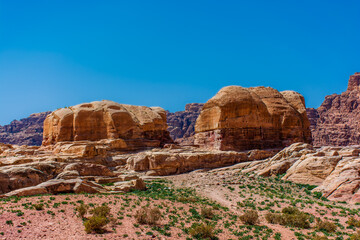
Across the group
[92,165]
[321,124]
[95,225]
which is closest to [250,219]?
[95,225]

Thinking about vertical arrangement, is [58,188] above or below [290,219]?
above

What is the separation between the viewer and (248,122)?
34.9 metres

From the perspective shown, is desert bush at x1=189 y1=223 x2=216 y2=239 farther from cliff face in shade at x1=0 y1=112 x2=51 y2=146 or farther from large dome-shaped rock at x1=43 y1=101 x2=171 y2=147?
cliff face in shade at x1=0 y1=112 x2=51 y2=146

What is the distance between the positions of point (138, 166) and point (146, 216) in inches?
626

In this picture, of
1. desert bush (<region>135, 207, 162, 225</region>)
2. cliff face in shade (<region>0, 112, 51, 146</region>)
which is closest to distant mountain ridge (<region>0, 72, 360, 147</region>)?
cliff face in shade (<region>0, 112, 51, 146</region>)

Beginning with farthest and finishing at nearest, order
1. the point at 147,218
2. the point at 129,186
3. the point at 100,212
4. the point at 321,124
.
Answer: the point at 321,124, the point at 129,186, the point at 147,218, the point at 100,212

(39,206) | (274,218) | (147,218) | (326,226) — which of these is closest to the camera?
(39,206)

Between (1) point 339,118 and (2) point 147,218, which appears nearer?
(2) point 147,218

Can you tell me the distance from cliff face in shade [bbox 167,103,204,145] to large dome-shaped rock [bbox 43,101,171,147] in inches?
2669

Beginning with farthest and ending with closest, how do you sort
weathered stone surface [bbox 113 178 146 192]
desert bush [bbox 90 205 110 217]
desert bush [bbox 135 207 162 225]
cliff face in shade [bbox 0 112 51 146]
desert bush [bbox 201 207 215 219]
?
1. cliff face in shade [bbox 0 112 51 146]
2. weathered stone surface [bbox 113 178 146 192]
3. desert bush [bbox 201 207 215 219]
4. desert bush [bbox 135 207 162 225]
5. desert bush [bbox 90 205 110 217]

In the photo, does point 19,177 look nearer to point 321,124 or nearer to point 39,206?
point 39,206

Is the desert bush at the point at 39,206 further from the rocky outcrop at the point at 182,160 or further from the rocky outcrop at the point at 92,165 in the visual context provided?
the rocky outcrop at the point at 182,160

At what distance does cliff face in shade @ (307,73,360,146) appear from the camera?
85.9 m

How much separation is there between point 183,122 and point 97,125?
86185 millimetres
